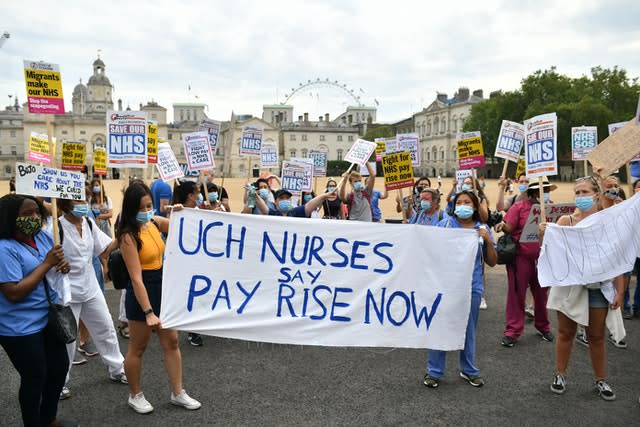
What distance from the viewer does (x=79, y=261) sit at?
4.15 metres

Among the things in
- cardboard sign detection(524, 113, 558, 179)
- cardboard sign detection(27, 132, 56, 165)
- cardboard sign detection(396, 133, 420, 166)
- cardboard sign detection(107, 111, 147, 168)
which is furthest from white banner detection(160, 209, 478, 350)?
cardboard sign detection(396, 133, 420, 166)

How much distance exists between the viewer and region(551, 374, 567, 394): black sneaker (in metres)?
4.23

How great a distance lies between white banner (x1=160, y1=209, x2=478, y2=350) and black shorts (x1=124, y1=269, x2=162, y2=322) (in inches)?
8.7

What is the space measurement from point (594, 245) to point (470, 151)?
Answer: 499cm

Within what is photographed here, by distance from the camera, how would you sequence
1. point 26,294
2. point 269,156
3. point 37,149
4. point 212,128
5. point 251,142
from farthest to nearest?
point 269,156 → point 251,142 → point 212,128 → point 37,149 → point 26,294

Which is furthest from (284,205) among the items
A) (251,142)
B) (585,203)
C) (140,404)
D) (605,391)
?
(605,391)

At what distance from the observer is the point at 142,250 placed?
3.76m

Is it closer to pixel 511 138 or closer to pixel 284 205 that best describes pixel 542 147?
pixel 284 205

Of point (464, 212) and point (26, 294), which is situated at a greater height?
point (464, 212)

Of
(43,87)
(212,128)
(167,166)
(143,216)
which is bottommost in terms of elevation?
(143,216)

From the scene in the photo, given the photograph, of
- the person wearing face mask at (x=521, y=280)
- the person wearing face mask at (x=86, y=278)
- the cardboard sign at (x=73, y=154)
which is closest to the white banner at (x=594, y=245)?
the person wearing face mask at (x=521, y=280)

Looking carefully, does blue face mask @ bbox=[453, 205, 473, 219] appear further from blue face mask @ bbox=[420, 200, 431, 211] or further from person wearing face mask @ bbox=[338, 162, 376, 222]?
person wearing face mask @ bbox=[338, 162, 376, 222]

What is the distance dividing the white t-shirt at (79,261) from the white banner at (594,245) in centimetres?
395

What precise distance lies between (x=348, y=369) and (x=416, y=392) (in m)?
0.76
